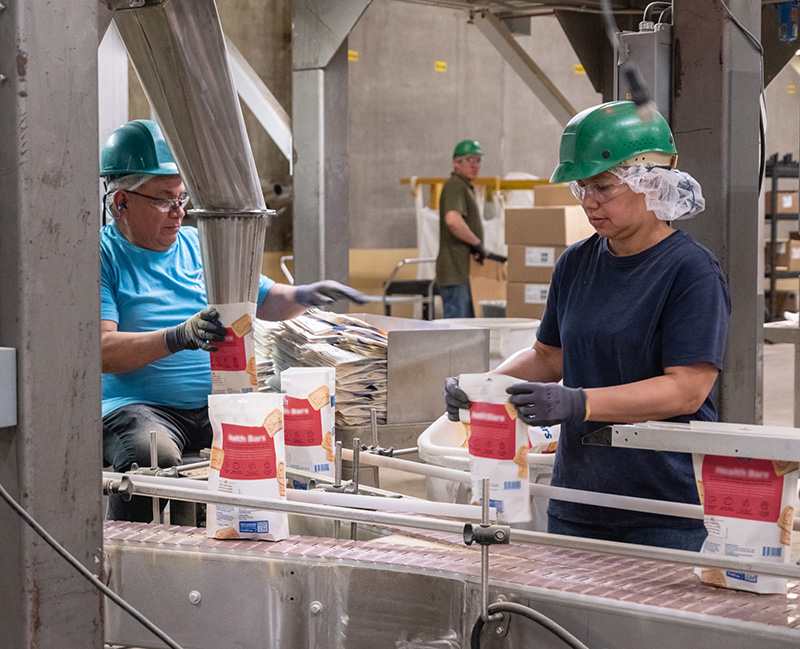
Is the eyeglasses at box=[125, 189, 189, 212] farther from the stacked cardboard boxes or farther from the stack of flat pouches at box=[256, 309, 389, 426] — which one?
the stacked cardboard boxes

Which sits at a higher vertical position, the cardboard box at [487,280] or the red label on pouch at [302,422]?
the cardboard box at [487,280]

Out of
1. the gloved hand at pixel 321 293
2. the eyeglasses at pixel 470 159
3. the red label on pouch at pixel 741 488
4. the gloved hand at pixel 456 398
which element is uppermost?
the eyeglasses at pixel 470 159

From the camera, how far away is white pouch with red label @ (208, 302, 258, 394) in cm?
271

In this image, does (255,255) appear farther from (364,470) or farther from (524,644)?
(524,644)

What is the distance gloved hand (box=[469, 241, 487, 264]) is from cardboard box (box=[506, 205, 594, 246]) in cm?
20

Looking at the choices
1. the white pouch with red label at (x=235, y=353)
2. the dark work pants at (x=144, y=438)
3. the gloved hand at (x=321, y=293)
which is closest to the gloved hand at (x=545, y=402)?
the white pouch with red label at (x=235, y=353)

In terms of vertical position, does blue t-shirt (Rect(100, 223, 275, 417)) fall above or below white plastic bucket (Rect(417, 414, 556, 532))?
above

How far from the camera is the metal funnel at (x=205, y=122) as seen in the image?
7.25ft

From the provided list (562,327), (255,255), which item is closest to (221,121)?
(255,255)

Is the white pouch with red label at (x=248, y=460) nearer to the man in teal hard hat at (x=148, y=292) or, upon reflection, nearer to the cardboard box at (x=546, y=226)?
the man in teal hard hat at (x=148, y=292)

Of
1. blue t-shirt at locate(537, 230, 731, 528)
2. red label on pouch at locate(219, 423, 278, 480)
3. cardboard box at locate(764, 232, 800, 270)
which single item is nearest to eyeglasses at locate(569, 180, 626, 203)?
blue t-shirt at locate(537, 230, 731, 528)

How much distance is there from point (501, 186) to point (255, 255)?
24.5ft

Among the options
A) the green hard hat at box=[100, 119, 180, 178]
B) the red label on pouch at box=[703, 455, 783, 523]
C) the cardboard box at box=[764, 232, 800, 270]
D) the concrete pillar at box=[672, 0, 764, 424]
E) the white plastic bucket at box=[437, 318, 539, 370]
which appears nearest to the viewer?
the red label on pouch at box=[703, 455, 783, 523]

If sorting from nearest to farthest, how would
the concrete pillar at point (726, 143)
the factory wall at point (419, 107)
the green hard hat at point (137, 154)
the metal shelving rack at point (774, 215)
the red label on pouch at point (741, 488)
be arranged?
the red label on pouch at point (741, 488)
the concrete pillar at point (726, 143)
the green hard hat at point (137, 154)
the metal shelving rack at point (774, 215)
the factory wall at point (419, 107)
